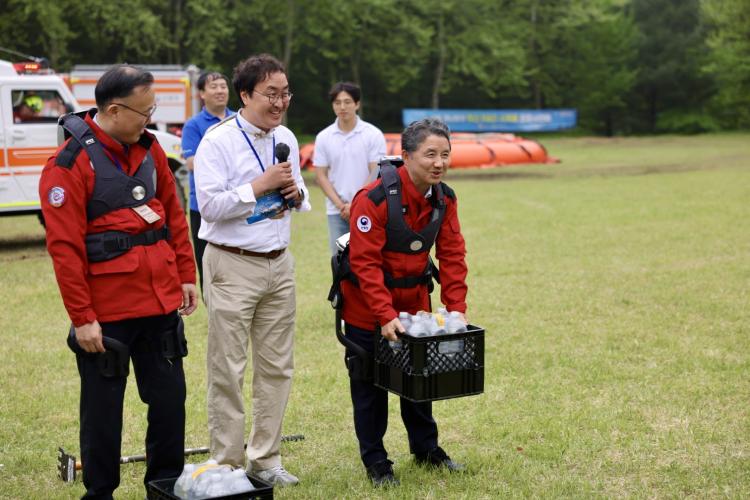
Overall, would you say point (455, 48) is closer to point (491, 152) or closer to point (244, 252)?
point (491, 152)

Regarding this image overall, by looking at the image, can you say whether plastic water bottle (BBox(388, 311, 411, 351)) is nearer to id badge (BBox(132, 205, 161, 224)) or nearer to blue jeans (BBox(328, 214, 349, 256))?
id badge (BBox(132, 205, 161, 224))

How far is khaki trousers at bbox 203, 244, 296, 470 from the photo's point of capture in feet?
15.6

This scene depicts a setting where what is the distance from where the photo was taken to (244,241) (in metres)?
4.75

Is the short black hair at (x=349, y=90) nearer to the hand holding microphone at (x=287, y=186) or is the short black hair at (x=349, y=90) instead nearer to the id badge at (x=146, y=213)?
the hand holding microphone at (x=287, y=186)

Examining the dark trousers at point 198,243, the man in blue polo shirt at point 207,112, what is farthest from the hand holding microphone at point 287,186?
the man in blue polo shirt at point 207,112

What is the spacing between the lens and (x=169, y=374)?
4340 millimetres

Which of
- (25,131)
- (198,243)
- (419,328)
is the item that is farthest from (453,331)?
(25,131)

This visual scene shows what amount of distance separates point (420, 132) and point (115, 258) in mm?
1622

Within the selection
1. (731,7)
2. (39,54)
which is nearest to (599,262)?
(39,54)

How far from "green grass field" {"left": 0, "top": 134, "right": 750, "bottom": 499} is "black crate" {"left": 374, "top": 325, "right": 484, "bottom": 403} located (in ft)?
2.15

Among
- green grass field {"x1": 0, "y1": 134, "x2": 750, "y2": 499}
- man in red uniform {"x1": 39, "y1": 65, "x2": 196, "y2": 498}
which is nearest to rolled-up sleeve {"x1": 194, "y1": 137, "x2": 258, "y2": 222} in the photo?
man in red uniform {"x1": 39, "y1": 65, "x2": 196, "y2": 498}

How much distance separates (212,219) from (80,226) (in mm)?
809

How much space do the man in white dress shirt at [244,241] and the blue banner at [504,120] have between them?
41429mm

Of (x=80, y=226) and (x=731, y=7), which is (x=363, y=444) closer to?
(x=80, y=226)
